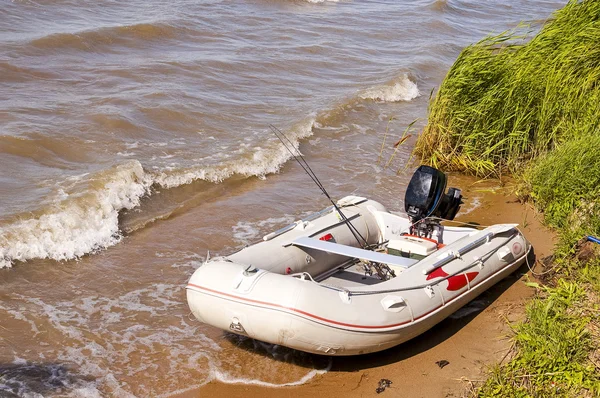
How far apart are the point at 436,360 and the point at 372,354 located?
1.48ft

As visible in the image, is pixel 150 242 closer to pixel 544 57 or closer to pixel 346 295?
pixel 346 295

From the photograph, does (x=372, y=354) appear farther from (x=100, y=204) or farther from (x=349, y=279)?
(x=100, y=204)

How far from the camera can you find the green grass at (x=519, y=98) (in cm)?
826

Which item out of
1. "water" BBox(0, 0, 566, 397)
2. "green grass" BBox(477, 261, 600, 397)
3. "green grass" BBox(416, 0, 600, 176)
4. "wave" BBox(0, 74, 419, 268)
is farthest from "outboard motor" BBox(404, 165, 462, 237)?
"wave" BBox(0, 74, 419, 268)

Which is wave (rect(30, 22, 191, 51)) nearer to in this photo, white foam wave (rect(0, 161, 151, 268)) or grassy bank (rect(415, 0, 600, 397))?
white foam wave (rect(0, 161, 151, 268))

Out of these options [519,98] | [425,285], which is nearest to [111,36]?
[519,98]

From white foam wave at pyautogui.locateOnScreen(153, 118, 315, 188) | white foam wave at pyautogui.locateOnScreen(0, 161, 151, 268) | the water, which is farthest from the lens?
Answer: white foam wave at pyautogui.locateOnScreen(153, 118, 315, 188)

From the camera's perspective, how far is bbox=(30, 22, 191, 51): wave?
1305 cm

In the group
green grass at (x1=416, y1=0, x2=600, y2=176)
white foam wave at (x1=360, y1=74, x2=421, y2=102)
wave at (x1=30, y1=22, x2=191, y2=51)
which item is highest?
green grass at (x1=416, y1=0, x2=600, y2=176)

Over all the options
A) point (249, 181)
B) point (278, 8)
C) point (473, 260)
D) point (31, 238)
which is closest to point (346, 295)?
point (473, 260)

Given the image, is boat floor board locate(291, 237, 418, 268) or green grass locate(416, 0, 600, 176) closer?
boat floor board locate(291, 237, 418, 268)

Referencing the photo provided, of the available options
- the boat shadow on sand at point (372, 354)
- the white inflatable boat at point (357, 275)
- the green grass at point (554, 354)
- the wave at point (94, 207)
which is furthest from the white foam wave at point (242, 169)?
the green grass at point (554, 354)

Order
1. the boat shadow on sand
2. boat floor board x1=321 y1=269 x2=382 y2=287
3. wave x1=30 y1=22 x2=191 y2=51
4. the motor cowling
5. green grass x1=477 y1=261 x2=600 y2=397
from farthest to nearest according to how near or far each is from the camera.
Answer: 1. wave x1=30 y1=22 x2=191 y2=51
2. the motor cowling
3. boat floor board x1=321 y1=269 x2=382 y2=287
4. the boat shadow on sand
5. green grass x1=477 y1=261 x2=600 y2=397

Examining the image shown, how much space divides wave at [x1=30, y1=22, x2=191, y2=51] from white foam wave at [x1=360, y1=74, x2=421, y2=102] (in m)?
4.09
